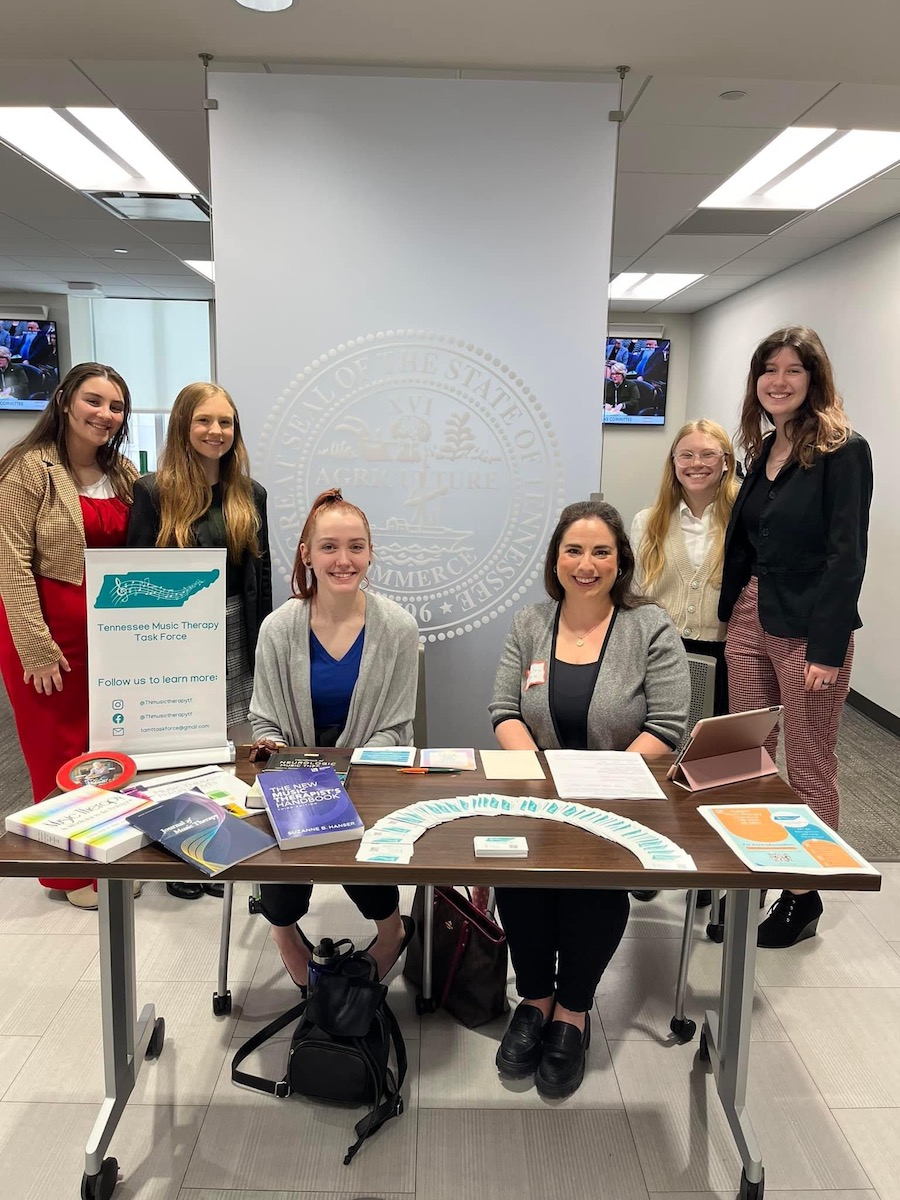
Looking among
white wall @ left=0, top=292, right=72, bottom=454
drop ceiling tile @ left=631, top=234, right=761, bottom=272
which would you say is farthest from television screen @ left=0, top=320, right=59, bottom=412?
drop ceiling tile @ left=631, top=234, right=761, bottom=272

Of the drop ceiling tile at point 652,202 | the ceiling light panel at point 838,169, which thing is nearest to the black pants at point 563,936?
the ceiling light panel at point 838,169

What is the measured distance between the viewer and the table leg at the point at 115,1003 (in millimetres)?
1665

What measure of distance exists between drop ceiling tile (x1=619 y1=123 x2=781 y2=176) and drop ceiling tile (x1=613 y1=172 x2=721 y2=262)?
4.6 inches

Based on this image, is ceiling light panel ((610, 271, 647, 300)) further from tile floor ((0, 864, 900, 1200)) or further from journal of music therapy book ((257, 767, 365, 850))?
journal of music therapy book ((257, 767, 365, 850))

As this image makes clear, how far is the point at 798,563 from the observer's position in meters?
2.32

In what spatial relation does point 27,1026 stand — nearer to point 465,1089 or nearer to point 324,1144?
point 324,1144

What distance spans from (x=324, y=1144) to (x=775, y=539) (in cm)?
186

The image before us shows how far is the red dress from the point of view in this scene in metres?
2.51

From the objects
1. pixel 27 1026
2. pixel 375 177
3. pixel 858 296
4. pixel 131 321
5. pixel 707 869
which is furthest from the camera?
pixel 131 321

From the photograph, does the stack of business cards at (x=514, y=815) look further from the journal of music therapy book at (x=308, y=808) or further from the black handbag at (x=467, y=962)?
the black handbag at (x=467, y=962)

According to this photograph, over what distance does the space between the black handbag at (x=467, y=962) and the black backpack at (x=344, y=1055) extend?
0.85 feet

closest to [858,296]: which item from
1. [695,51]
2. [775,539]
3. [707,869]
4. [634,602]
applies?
[695,51]

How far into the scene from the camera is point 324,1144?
5.75 feet

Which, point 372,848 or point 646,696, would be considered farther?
point 646,696
